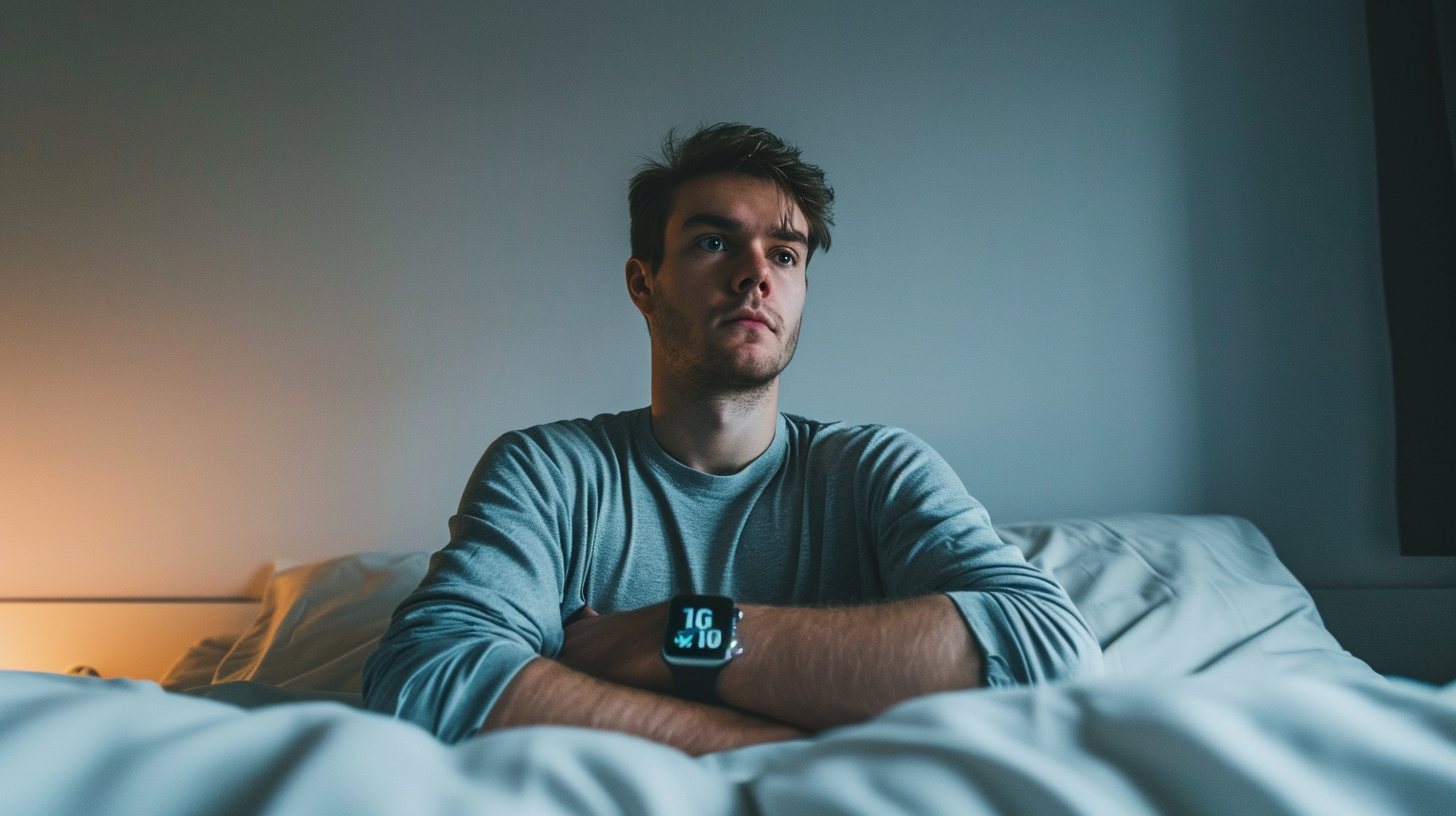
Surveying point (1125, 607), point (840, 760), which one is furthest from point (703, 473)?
point (840, 760)

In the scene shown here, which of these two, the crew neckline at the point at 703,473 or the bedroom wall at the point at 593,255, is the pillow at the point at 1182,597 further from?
the crew neckline at the point at 703,473

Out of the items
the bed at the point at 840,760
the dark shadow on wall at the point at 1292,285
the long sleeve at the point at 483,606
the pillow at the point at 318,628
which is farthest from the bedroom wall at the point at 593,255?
the bed at the point at 840,760

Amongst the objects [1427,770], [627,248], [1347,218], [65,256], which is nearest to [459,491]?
[627,248]

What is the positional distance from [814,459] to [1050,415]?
884 mm

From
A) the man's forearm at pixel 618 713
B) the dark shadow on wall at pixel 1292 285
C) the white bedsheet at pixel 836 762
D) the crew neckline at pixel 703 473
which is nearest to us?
the white bedsheet at pixel 836 762

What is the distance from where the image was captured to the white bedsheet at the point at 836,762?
291 millimetres

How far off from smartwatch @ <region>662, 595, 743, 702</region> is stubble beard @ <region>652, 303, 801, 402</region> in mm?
438

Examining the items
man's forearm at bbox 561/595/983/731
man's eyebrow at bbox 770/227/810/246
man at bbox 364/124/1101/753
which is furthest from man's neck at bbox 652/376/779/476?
man's forearm at bbox 561/595/983/731

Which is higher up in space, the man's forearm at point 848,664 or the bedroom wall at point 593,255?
the bedroom wall at point 593,255

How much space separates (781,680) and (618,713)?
168 millimetres

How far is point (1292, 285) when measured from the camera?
1.83 m

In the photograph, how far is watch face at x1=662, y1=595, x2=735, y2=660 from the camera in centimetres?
82

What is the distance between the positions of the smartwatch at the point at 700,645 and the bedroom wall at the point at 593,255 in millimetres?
1062

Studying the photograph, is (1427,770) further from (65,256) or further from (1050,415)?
(65,256)
